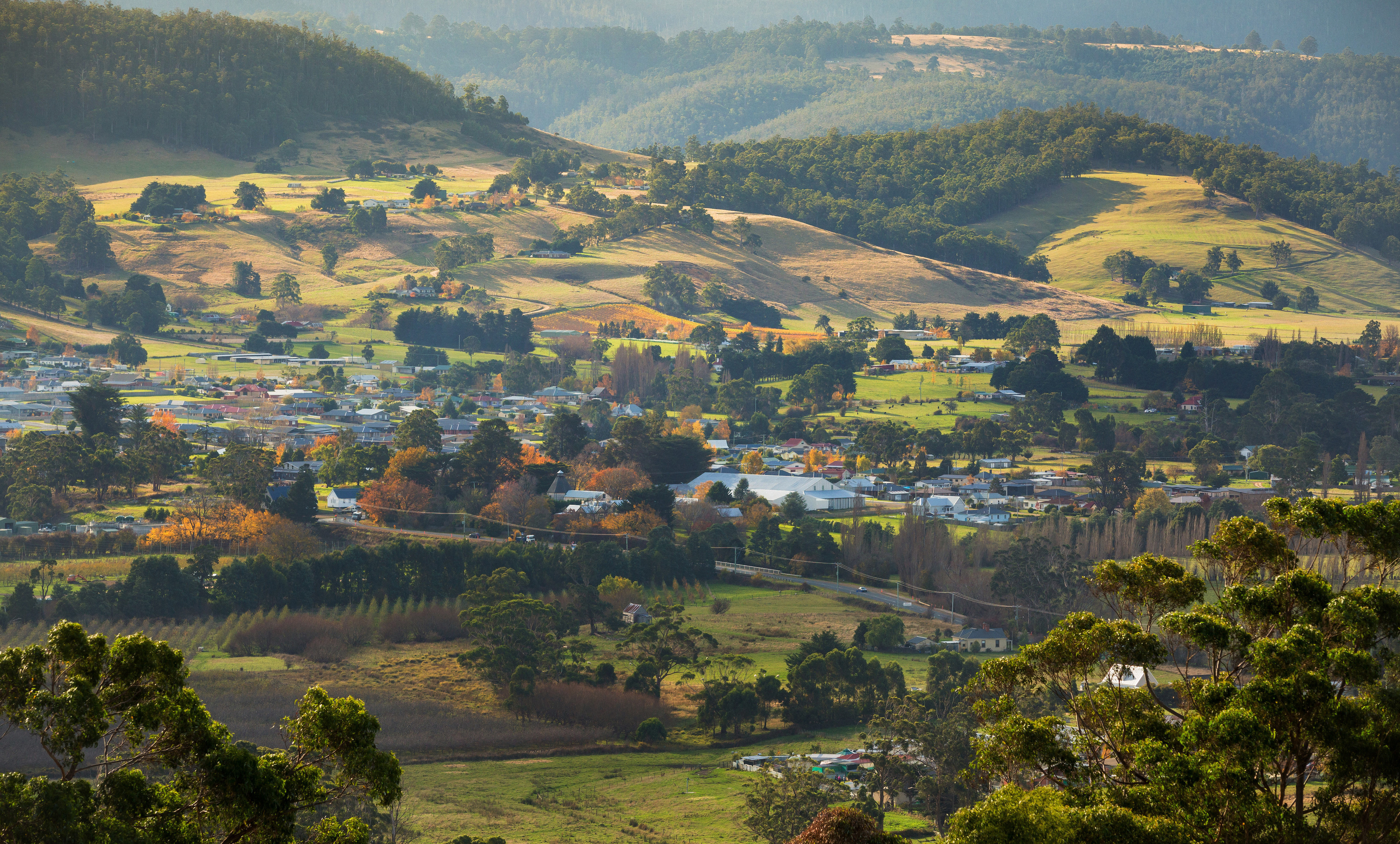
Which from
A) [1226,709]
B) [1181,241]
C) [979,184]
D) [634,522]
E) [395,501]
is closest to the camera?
[1226,709]

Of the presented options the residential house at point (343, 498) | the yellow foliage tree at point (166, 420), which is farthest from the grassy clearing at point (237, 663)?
the yellow foliage tree at point (166, 420)

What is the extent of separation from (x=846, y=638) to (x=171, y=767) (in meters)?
39.4

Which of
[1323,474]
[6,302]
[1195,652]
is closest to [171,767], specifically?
[1195,652]

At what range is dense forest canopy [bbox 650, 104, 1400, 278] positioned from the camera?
17075 cm

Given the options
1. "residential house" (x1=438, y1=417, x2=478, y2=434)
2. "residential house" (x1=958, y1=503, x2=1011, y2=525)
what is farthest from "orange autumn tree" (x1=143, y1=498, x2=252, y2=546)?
"residential house" (x1=958, y1=503, x2=1011, y2=525)

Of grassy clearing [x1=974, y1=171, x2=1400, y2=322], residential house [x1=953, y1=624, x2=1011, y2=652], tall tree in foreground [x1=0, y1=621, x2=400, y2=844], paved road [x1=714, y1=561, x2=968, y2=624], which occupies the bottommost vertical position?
paved road [x1=714, y1=561, x2=968, y2=624]

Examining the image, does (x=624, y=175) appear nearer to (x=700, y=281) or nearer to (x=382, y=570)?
(x=700, y=281)

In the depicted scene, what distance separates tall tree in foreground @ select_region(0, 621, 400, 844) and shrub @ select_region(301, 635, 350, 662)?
32.9 metres

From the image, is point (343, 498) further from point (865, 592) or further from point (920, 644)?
point (920, 644)

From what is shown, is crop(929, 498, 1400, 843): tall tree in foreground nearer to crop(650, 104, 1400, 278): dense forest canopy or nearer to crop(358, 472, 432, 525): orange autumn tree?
crop(358, 472, 432, 525): orange autumn tree

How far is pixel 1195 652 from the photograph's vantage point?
61.5ft

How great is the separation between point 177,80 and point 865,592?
145160 millimetres

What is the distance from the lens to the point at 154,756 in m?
15.8

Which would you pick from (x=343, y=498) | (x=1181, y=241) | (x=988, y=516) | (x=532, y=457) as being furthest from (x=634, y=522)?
(x=1181, y=241)
